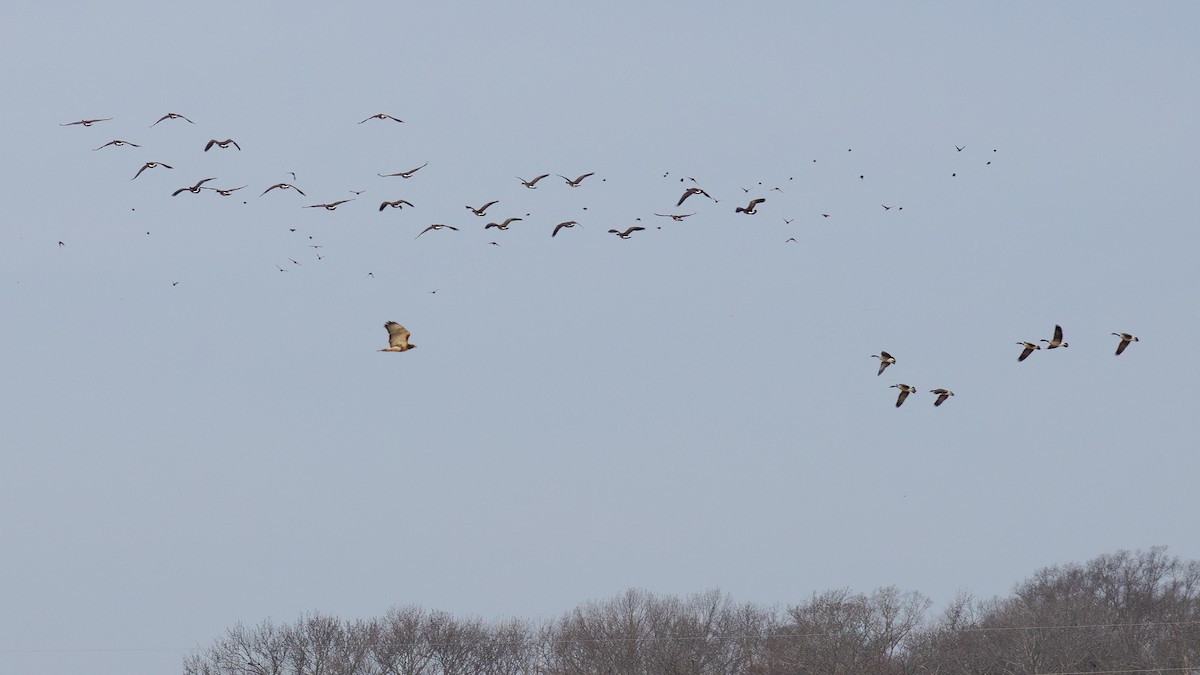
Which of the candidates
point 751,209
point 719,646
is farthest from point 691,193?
point 719,646

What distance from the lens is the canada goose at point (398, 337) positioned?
45750 mm

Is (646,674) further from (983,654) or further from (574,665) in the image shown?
(983,654)

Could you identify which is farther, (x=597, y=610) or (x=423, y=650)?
(x=597, y=610)

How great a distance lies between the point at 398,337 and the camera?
152 feet

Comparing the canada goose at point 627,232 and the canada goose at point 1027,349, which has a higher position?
the canada goose at point 627,232

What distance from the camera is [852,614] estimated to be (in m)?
118

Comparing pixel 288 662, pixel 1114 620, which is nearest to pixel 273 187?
pixel 288 662

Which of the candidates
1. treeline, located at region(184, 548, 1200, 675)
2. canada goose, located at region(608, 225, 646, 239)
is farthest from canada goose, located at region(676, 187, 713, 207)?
treeline, located at region(184, 548, 1200, 675)

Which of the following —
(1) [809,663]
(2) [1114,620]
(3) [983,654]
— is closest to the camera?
(1) [809,663]

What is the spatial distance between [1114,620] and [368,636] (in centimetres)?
7127

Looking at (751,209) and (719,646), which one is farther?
(719,646)

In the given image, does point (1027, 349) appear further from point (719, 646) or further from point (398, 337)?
point (719, 646)

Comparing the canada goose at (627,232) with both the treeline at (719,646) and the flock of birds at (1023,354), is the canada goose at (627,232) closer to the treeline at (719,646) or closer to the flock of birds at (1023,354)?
the flock of birds at (1023,354)

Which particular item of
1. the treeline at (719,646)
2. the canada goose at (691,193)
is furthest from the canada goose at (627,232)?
the treeline at (719,646)
